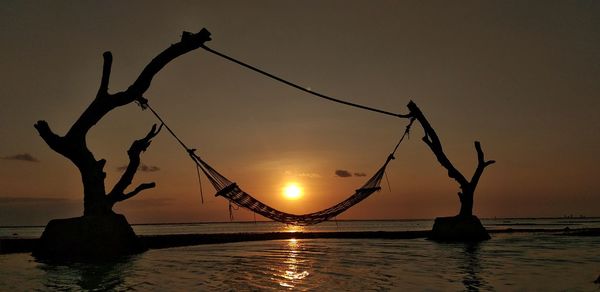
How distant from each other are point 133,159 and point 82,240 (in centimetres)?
444

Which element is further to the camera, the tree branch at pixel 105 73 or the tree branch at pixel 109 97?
the tree branch at pixel 105 73

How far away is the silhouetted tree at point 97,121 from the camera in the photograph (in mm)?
14969

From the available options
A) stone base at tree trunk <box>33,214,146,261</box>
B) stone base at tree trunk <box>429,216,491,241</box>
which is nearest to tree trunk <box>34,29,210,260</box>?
stone base at tree trunk <box>33,214,146,261</box>

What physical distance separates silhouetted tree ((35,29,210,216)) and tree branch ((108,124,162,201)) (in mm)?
1354

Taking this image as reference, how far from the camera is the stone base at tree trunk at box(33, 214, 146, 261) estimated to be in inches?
596

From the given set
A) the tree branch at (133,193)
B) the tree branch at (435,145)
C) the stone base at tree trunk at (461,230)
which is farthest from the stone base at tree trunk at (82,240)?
the stone base at tree trunk at (461,230)

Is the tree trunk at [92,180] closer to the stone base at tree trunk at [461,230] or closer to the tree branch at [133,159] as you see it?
the tree branch at [133,159]

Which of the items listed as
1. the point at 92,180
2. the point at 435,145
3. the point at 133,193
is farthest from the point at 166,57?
the point at 435,145

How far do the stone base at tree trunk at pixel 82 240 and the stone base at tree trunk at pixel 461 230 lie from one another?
17469 millimetres

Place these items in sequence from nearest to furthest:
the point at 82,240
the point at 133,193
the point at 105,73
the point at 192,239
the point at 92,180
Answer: the point at 82,240 → the point at 105,73 → the point at 92,180 → the point at 133,193 → the point at 192,239

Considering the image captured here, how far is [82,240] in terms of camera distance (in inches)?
601

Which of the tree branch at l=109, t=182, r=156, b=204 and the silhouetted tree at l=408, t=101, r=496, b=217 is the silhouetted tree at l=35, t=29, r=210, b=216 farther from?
the silhouetted tree at l=408, t=101, r=496, b=217

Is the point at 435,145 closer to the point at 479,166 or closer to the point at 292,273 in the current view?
the point at 479,166

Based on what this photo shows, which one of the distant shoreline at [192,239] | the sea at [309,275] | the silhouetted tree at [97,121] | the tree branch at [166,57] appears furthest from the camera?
the distant shoreline at [192,239]
